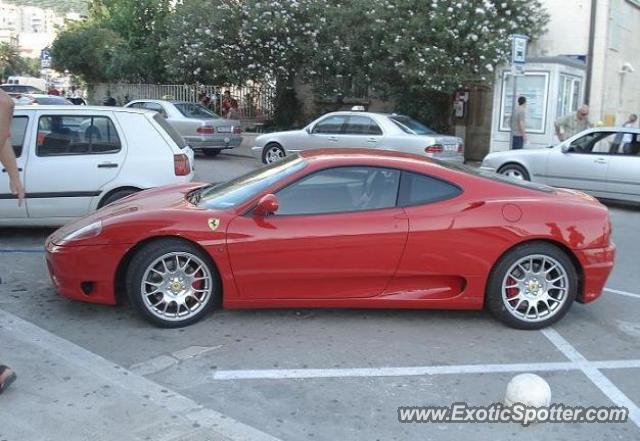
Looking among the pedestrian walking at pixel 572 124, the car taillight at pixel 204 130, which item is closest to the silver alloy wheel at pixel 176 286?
the pedestrian walking at pixel 572 124

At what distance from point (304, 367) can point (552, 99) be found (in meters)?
13.9

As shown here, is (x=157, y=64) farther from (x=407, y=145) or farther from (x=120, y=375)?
(x=120, y=375)

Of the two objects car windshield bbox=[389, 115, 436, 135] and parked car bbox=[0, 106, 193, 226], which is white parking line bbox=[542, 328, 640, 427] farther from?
car windshield bbox=[389, 115, 436, 135]

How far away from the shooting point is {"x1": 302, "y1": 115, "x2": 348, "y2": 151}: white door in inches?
565

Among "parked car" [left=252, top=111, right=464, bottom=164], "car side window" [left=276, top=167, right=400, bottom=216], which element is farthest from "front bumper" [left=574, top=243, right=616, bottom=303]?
"parked car" [left=252, top=111, right=464, bottom=164]

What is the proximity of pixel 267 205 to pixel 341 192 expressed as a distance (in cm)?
60

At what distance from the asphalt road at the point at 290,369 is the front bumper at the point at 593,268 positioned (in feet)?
1.02

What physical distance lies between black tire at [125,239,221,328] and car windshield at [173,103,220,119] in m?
13.0

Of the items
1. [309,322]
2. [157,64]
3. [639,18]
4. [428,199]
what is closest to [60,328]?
[309,322]

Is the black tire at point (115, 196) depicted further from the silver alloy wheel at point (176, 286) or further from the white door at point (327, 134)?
the white door at point (327, 134)

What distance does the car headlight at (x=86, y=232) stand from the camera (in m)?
5.03

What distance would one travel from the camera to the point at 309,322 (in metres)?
5.23

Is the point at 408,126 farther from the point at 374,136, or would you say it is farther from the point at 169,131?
the point at 169,131

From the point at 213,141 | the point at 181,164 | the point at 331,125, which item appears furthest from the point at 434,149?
the point at 181,164
